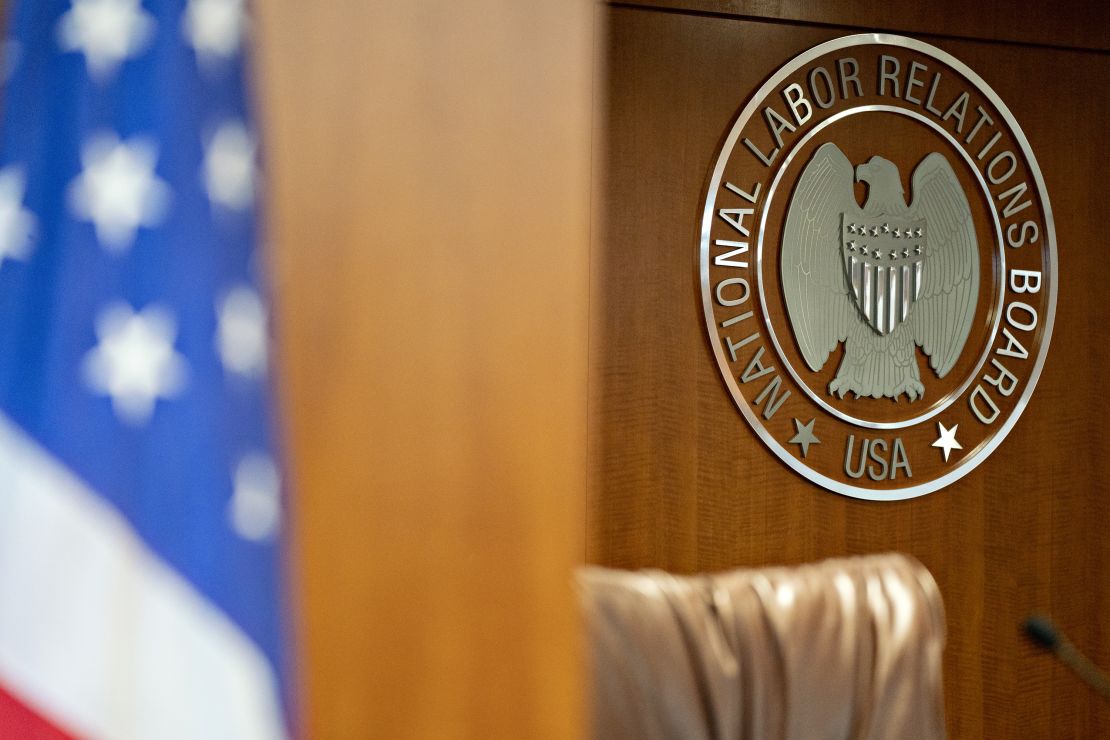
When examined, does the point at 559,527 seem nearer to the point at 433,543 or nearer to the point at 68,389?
the point at 433,543

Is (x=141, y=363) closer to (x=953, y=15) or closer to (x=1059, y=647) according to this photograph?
(x=1059, y=647)

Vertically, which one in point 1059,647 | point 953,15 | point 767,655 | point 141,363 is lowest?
point 767,655

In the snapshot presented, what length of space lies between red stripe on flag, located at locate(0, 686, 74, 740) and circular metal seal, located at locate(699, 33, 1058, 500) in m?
1.80

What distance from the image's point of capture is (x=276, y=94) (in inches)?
30.5

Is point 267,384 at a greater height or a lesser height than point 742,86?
lesser

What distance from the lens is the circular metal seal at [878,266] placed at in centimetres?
239

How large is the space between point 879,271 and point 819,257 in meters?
0.16

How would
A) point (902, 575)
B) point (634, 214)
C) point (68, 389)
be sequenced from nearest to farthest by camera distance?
point (68, 389)
point (902, 575)
point (634, 214)

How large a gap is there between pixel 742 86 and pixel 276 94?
1811 mm

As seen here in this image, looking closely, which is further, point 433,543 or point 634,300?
point 634,300

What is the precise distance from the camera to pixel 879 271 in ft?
8.05

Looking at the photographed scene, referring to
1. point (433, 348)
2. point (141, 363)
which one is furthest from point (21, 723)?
point (433, 348)

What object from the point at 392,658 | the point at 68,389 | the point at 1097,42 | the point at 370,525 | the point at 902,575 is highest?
the point at 1097,42

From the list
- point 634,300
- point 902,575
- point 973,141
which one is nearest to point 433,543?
point 902,575
